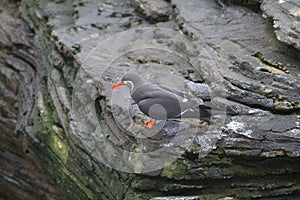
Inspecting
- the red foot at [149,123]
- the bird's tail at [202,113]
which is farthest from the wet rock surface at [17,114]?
the bird's tail at [202,113]

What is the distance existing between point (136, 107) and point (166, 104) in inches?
38.1

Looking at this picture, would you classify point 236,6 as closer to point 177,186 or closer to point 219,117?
point 219,117

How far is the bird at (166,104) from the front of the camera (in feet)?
23.1

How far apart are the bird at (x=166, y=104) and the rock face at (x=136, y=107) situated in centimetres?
18

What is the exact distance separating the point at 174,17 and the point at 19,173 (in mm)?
4610

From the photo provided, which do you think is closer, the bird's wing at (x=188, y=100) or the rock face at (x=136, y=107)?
the bird's wing at (x=188, y=100)

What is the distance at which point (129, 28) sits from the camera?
1060 centimetres

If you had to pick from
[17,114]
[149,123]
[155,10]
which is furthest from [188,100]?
[17,114]

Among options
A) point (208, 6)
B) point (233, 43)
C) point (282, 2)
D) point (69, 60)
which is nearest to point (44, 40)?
point (69, 60)

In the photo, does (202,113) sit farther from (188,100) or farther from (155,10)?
(155,10)

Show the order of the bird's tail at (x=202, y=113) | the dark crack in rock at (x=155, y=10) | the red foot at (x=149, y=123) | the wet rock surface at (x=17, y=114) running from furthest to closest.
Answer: the wet rock surface at (x=17, y=114) → the dark crack in rock at (x=155, y=10) → the red foot at (x=149, y=123) → the bird's tail at (x=202, y=113)

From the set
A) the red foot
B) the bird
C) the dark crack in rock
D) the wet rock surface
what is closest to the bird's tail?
the bird

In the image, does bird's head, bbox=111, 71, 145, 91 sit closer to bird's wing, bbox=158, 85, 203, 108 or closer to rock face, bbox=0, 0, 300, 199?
rock face, bbox=0, 0, 300, 199

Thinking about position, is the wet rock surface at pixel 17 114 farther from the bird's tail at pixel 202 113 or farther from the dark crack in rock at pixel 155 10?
the bird's tail at pixel 202 113
